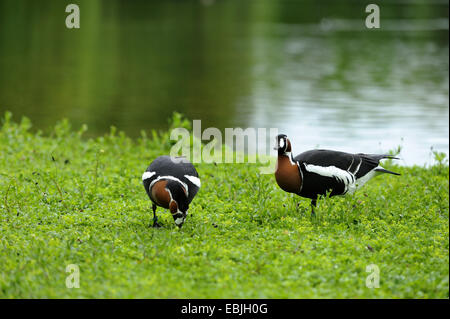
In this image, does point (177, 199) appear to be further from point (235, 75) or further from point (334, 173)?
point (235, 75)

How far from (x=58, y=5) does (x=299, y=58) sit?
28.6m

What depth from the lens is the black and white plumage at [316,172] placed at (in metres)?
8.16

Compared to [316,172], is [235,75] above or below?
above

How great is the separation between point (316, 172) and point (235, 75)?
1954cm

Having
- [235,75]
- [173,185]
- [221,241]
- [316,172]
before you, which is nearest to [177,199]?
[173,185]

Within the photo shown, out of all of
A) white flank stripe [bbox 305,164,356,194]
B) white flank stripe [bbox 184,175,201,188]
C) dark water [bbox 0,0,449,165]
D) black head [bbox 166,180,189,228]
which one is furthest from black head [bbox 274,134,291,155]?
dark water [bbox 0,0,449,165]

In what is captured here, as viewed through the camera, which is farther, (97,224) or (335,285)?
(97,224)

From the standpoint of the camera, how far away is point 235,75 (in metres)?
27.4

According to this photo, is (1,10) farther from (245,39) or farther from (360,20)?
(360,20)

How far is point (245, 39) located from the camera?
134 feet

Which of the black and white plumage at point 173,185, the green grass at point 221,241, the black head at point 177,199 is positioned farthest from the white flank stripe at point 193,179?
the green grass at point 221,241

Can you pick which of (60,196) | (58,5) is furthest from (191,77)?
(58,5)
